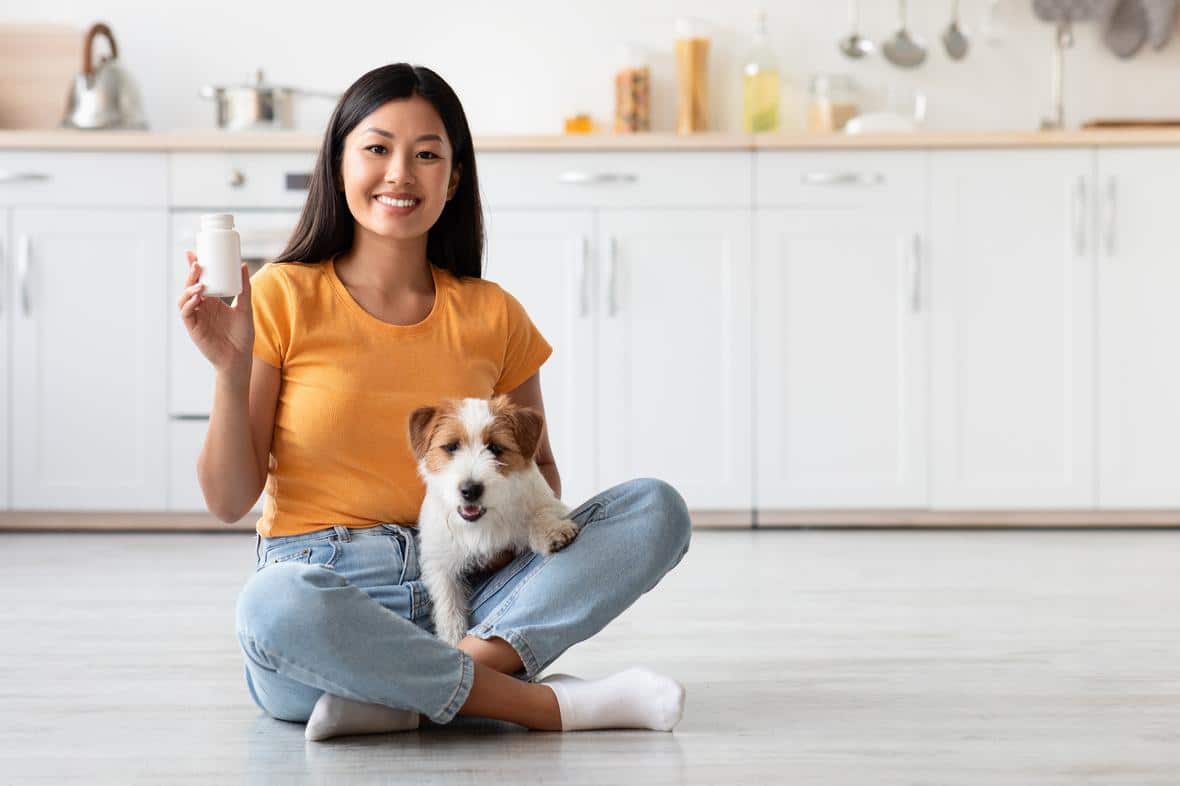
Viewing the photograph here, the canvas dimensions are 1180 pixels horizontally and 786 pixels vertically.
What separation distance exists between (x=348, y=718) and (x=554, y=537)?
12.6 inches

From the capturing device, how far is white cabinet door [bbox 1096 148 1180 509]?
3.79m

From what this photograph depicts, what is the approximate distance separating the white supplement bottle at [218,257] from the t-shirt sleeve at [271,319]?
182mm

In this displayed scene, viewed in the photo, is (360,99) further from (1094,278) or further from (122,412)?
(1094,278)

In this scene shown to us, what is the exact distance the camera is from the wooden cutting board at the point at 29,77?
420 centimetres

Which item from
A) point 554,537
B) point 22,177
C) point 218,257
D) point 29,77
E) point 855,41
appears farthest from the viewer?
point 855,41

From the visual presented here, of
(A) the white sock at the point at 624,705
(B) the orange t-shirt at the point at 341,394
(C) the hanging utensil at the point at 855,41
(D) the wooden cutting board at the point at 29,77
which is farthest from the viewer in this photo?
(C) the hanging utensil at the point at 855,41

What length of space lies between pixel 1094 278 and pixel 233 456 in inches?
113

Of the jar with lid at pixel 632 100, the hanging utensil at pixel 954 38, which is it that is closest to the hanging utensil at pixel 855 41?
the hanging utensil at pixel 954 38

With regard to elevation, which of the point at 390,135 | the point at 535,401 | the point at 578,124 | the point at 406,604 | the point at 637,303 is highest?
the point at 578,124

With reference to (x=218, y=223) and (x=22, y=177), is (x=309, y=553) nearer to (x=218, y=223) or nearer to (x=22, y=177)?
(x=218, y=223)

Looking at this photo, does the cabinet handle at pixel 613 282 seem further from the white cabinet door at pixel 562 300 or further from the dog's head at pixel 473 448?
the dog's head at pixel 473 448

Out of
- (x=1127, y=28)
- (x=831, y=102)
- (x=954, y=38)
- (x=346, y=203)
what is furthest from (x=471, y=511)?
(x=1127, y=28)

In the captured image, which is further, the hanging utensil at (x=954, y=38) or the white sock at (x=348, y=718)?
the hanging utensil at (x=954, y=38)

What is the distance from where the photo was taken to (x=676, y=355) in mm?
3830
